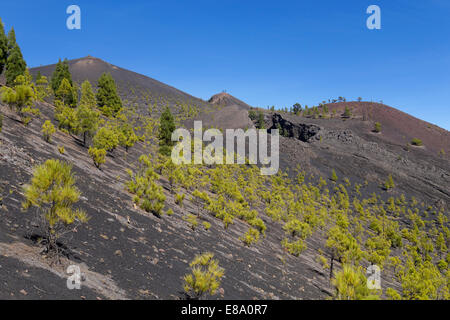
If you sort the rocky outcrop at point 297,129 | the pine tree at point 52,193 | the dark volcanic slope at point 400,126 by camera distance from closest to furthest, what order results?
the pine tree at point 52,193 → the rocky outcrop at point 297,129 → the dark volcanic slope at point 400,126

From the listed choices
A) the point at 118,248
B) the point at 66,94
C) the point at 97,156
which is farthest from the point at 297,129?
the point at 118,248

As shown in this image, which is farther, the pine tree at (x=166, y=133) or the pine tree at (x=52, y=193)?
the pine tree at (x=166, y=133)

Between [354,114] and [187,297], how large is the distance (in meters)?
123

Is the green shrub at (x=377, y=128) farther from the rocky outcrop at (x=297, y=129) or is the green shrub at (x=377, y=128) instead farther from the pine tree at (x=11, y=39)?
the pine tree at (x=11, y=39)

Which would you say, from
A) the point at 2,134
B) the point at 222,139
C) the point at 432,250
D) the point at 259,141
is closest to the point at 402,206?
the point at 432,250

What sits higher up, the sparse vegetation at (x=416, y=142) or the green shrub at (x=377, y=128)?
the green shrub at (x=377, y=128)

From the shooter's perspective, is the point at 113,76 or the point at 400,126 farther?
the point at 113,76

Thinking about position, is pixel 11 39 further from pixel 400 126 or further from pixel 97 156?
pixel 400 126

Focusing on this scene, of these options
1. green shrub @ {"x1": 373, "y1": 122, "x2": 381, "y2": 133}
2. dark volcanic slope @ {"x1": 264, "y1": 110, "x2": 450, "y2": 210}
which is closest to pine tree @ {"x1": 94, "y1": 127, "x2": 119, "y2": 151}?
dark volcanic slope @ {"x1": 264, "y1": 110, "x2": 450, "y2": 210}

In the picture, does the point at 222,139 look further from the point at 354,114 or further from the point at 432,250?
the point at 354,114

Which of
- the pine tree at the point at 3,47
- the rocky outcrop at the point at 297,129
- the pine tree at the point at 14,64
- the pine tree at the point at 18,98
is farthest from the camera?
the rocky outcrop at the point at 297,129

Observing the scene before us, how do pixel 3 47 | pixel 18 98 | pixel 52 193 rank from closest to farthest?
pixel 52 193
pixel 18 98
pixel 3 47

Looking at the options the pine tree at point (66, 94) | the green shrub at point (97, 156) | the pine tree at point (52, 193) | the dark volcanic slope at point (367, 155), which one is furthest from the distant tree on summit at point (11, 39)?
the dark volcanic slope at point (367, 155)
